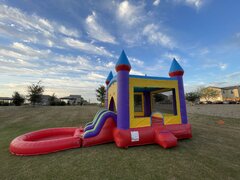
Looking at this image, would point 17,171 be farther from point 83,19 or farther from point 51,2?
point 83,19

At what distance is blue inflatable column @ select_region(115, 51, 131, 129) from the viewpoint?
4589mm

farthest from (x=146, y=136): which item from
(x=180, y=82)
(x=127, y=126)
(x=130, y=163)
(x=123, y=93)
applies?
(x=180, y=82)

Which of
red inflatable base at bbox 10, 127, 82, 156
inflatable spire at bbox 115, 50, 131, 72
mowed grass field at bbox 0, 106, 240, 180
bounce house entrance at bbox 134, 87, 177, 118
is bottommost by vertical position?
mowed grass field at bbox 0, 106, 240, 180

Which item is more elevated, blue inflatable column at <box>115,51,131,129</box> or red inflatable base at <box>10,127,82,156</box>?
blue inflatable column at <box>115,51,131,129</box>

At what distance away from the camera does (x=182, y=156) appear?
3.71 metres

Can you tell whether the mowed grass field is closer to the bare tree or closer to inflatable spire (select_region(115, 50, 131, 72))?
inflatable spire (select_region(115, 50, 131, 72))

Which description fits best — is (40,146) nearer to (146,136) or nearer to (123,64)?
(146,136)

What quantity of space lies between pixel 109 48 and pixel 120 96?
7.63m

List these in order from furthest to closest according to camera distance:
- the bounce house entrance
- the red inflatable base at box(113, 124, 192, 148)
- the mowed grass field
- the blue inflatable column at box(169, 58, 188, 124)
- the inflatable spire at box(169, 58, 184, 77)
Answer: the bounce house entrance
the inflatable spire at box(169, 58, 184, 77)
the blue inflatable column at box(169, 58, 188, 124)
the red inflatable base at box(113, 124, 192, 148)
the mowed grass field

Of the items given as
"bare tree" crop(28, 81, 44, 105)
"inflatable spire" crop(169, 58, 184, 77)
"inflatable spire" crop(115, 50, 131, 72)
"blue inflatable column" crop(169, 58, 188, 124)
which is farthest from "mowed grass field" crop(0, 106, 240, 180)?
"bare tree" crop(28, 81, 44, 105)

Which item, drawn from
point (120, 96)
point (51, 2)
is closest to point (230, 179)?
point (120, 96)

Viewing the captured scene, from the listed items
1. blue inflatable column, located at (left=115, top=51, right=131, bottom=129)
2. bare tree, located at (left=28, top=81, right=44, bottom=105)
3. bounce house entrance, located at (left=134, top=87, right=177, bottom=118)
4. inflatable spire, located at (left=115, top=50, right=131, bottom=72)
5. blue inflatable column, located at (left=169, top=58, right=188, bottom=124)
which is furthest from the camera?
bare tree, located at (left=28, top=81, right=44, bottom=105)

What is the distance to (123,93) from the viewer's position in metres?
4.65

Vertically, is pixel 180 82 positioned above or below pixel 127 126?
above
